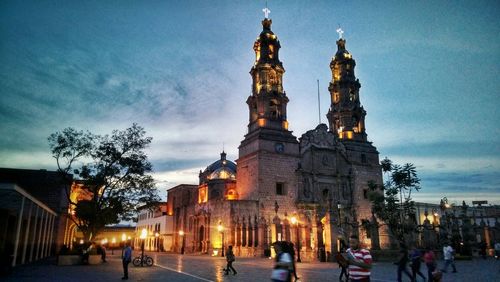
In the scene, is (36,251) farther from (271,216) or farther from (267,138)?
(267,138)

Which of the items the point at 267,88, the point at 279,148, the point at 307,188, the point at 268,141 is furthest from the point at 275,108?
the point at 307,188

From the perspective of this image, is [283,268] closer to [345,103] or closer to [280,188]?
[280,188]

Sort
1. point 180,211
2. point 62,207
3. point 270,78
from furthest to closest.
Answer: point 180,211, point 270,78, point 62,207

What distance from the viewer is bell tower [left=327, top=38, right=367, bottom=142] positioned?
149ft

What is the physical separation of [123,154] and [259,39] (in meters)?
24.1

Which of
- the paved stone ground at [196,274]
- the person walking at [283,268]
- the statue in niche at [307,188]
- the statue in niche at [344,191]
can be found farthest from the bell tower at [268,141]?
the person walking at [283,268]

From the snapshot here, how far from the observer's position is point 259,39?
43.9 metres

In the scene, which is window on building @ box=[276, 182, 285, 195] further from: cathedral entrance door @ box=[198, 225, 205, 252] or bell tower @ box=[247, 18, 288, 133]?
cathedral entrance door @ box=[198, 225, 205, 252]

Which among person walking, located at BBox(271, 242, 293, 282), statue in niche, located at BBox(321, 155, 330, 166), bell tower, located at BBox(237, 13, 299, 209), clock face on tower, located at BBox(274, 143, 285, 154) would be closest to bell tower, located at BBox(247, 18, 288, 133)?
bell tower, located at BBox(237, 13, 299, 209)

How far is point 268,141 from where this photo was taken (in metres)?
39.1

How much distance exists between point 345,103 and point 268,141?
41.8 ft

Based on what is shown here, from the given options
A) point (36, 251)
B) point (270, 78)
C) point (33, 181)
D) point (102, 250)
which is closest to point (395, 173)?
point (270, 78)

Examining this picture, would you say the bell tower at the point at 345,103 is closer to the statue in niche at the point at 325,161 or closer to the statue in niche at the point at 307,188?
the statue in niche at the point at 325,161

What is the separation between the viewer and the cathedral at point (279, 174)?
1403 inches
